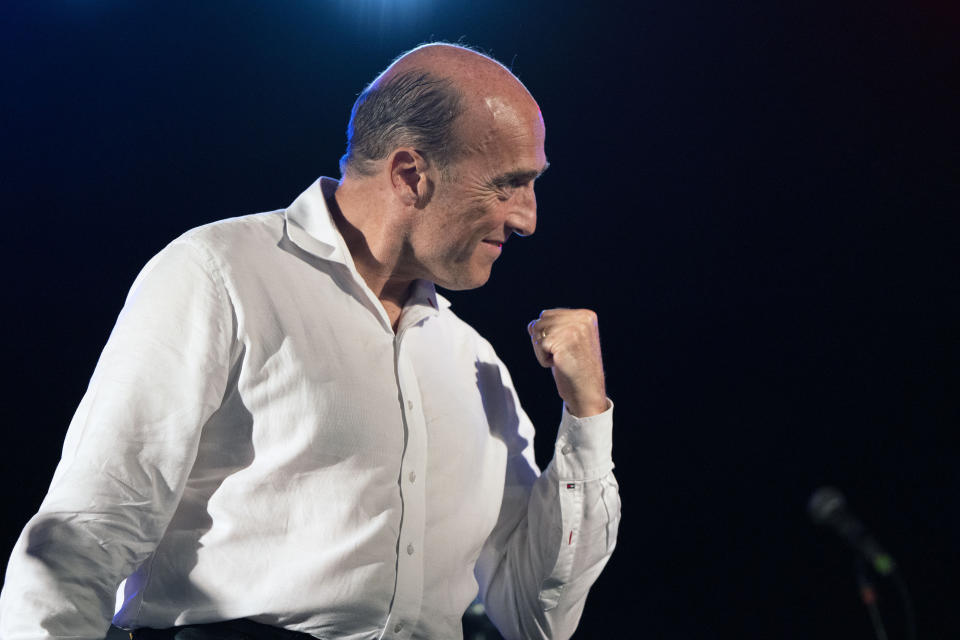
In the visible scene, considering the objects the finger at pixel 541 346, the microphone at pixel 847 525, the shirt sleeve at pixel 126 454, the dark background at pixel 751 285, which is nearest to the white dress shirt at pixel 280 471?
the shirt sleeve at pixel 126 454

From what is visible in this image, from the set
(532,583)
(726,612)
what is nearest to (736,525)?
(726,612)

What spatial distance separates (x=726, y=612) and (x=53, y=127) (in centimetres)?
253

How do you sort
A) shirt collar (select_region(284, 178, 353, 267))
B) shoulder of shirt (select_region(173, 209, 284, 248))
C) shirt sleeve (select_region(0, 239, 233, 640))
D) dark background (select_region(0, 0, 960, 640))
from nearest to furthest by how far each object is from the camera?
shirt sleeve (select_region(0, 239, 233, 640)) → shoulder of shirt (select_region(173, 209, 284, 248)) → shirt collar (select_region(284, 178, 353, 267)) → dark background (select_region(0, 0, 960, 640))

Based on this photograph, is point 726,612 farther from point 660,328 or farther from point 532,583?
point 532,583

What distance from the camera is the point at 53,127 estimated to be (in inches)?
84.0

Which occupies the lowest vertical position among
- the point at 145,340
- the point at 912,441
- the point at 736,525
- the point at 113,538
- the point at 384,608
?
the point at 736,525

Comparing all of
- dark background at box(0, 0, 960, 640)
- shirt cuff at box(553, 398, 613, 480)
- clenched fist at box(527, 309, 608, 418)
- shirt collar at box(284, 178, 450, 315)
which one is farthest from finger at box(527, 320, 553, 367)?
dark background at box(0, 0, 960, 640)

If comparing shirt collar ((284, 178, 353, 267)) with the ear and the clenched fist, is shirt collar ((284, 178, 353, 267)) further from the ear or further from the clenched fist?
the clenched fist

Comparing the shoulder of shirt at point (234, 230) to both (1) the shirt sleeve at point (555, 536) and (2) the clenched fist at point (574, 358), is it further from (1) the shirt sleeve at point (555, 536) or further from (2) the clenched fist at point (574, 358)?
(1) the shirt sleeve at point (555, 536)

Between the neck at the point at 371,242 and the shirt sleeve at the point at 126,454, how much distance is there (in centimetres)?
34

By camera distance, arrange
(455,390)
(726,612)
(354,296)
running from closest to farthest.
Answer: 1. (354,296)
2. (455,390)
3. (726,612)

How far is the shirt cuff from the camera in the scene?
160 cm

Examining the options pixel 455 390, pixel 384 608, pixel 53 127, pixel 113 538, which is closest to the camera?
pixel 113 538

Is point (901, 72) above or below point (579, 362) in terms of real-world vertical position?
above
